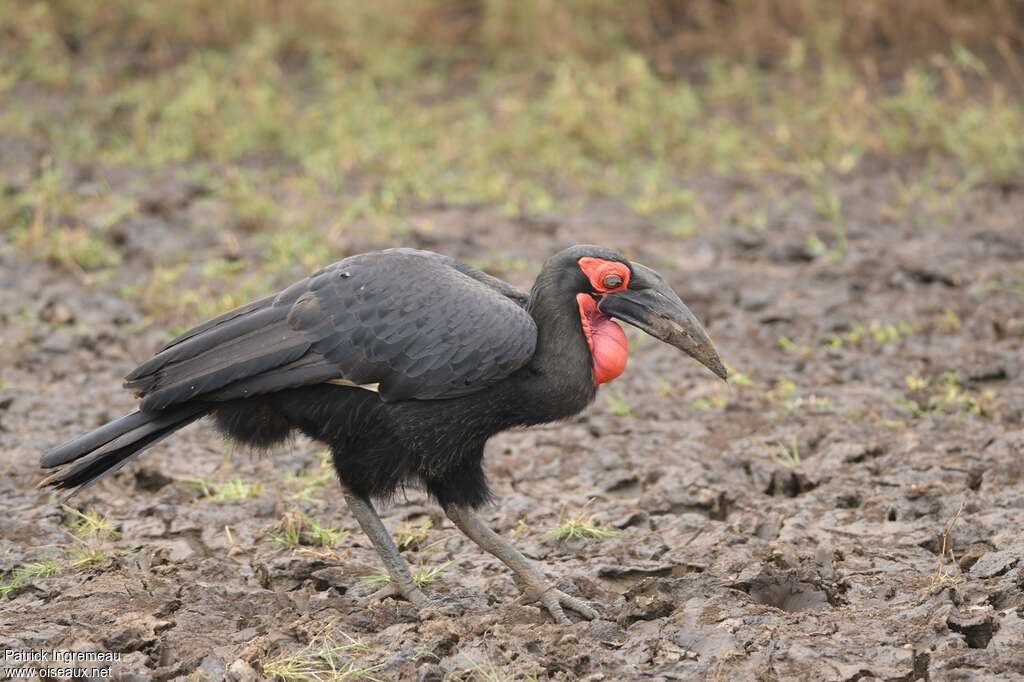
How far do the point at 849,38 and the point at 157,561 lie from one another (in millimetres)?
7605

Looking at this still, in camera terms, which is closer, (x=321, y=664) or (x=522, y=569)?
(x=321, y=664)

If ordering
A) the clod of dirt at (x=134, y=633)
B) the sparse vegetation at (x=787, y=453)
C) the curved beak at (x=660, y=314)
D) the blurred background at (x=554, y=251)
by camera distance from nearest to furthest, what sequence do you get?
the clod of dirt at (x=134, y=633)
the blurred background at (x=554, y=251)
the curved beak at (x=660, y=314)
the sparse vegetation at (x=787, y=453)

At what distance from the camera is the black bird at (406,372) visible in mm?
4191

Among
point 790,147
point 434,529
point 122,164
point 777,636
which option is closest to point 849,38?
point 790,147

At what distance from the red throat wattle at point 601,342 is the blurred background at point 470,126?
300cm

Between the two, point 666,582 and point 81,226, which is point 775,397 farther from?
point 81,226

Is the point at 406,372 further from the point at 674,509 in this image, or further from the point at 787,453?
the point at 787,453

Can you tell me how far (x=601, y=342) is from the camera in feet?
14.1

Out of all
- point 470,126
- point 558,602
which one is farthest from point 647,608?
→ point 470,126

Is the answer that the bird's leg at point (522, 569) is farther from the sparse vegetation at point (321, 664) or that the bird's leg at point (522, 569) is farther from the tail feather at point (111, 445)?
the tail feather at point (111, 445)

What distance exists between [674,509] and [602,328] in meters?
0.88

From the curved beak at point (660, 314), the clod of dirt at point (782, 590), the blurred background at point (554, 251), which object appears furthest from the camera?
the curved beak at point (660, 314)

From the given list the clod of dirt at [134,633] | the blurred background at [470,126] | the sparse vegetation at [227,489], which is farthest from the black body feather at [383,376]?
the blurred background at [470,126]

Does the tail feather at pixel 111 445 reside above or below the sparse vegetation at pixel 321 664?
above
